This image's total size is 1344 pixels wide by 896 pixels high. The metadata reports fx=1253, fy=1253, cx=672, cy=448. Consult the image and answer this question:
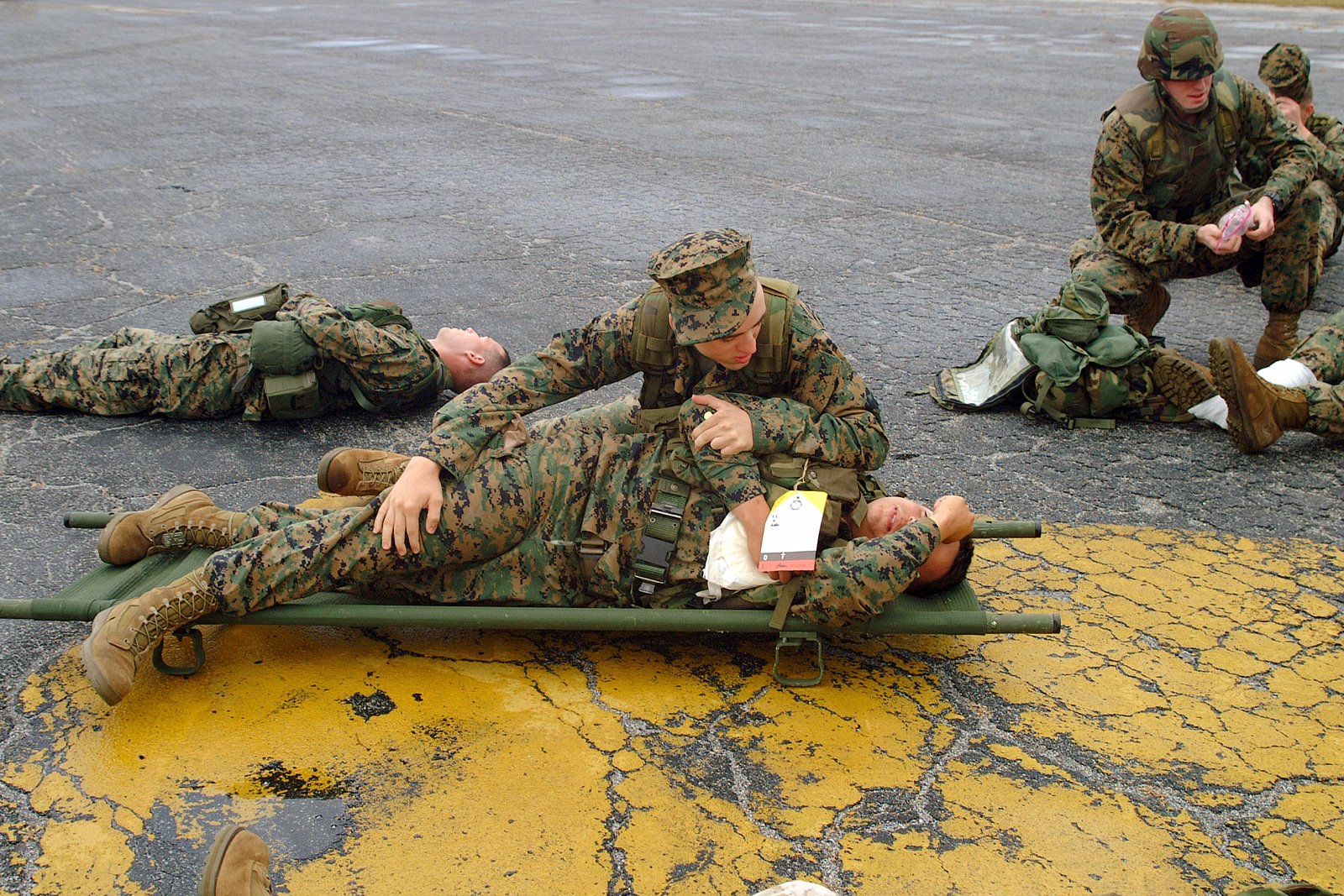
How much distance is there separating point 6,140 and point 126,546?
7.85m

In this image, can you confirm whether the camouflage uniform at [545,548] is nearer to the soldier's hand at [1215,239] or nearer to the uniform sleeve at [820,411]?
the uniform sleeve at [820,411]

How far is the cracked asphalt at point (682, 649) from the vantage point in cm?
272

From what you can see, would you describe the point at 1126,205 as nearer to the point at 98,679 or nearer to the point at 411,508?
the point at 411,508

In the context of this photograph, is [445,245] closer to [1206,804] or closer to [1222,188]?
[1222,188]

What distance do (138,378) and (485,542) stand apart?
2192 mm

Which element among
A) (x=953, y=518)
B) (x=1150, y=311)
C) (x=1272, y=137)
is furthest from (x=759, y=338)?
(x=1272, y=137)

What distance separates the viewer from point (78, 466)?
441cm

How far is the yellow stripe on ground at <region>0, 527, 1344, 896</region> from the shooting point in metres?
2.66

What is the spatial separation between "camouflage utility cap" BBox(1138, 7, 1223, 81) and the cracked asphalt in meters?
1.30

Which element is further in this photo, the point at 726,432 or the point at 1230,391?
the point at 1230,391

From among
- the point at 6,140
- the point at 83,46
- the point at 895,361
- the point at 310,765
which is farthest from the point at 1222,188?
the point at 83,46

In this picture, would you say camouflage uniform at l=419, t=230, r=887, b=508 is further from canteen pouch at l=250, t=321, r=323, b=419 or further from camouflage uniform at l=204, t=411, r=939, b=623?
canteen pouch at l=250, t=321, r=323, b=419

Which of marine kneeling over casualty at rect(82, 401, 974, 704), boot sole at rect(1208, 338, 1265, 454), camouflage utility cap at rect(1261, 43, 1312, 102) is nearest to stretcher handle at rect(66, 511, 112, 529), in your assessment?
marine kneeling over casualty at rect(82, 401, 974, 704)

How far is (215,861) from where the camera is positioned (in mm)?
2314
